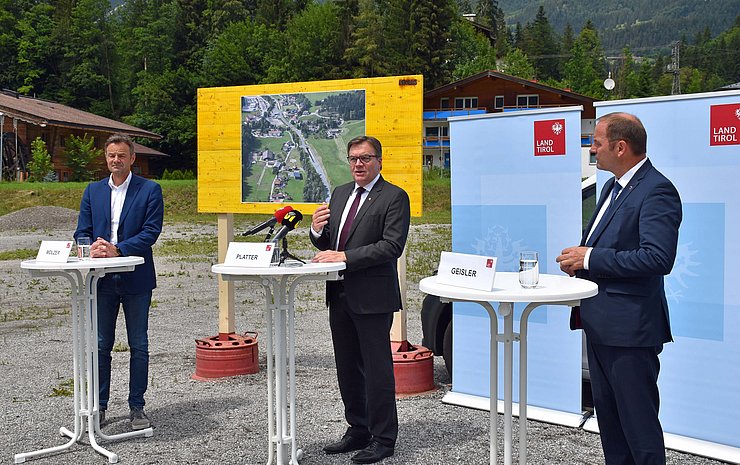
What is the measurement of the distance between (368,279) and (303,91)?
2.71 m

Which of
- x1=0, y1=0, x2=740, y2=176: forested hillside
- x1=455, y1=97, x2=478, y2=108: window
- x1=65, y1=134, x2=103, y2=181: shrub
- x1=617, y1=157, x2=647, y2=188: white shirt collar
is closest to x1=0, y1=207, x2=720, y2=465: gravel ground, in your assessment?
x1=617, y1=157, x2=647, y2=188: white shirt collar

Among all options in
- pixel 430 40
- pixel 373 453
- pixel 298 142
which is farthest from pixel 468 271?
pixel 430 40

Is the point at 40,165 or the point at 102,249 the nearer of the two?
the point at 102,249

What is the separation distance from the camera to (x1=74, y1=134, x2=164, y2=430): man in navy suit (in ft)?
17.7

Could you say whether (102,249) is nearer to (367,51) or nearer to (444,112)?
(444,112)

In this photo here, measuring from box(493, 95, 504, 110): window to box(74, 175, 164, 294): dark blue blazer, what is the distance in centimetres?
4862

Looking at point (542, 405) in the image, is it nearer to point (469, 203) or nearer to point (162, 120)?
point (469, 203)

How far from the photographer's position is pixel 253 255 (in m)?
4.25

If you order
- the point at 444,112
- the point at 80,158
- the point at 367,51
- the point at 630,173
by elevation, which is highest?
the point at 367,51

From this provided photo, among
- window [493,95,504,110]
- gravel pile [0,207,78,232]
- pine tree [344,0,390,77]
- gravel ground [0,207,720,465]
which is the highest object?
pine tree [344,0,390,77]

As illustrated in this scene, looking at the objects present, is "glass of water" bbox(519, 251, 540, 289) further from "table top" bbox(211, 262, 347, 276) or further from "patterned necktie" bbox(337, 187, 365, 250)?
"patterned necktie" bbox(337, 187, 365, 250)

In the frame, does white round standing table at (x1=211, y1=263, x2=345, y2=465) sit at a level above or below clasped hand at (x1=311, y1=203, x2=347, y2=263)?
below

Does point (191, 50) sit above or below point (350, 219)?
above

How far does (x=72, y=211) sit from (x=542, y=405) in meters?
25.6
